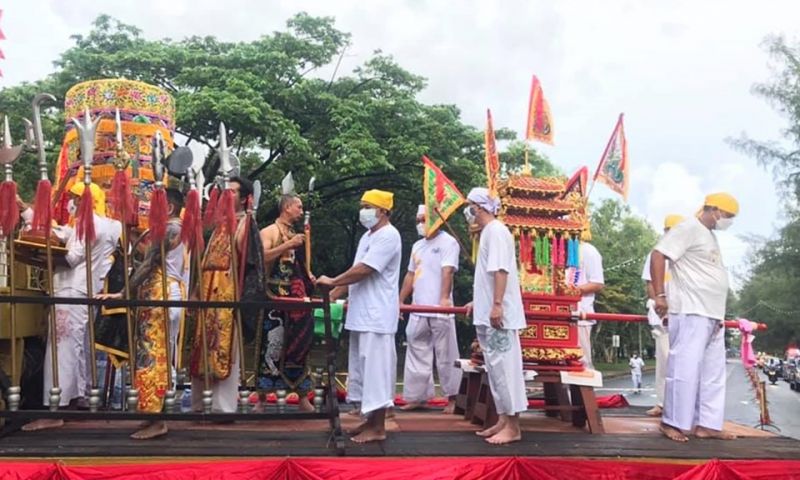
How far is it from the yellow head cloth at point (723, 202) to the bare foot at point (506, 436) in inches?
73.6

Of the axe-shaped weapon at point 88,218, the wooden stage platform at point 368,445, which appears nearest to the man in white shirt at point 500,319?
the wooden stage platform at point 368,445

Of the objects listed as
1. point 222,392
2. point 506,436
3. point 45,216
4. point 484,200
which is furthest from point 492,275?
point 45,216

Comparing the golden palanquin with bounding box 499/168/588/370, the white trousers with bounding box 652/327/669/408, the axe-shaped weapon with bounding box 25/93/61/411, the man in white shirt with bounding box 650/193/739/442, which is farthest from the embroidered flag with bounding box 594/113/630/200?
the axe-shaped weapon with bounding box 25/93/61/411

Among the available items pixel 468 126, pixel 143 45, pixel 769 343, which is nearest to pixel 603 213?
pixel 769 343

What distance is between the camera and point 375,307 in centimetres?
413

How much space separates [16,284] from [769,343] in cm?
5582

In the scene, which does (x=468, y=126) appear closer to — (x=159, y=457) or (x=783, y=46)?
(x=783, y=46)

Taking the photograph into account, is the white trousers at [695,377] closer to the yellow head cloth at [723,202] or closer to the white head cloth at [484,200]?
the yellow head cloth at [723,202]

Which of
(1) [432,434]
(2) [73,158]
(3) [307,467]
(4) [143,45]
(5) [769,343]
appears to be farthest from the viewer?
(5) [769,343]

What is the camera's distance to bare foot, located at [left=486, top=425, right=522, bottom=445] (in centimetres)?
388

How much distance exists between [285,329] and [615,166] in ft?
8.75

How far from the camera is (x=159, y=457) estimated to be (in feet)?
10.5

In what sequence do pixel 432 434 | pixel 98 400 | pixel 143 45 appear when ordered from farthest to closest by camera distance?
pixel 143 45
pixel 432 434
pixel 98 400

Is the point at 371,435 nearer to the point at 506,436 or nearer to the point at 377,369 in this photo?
the point at 377,369
